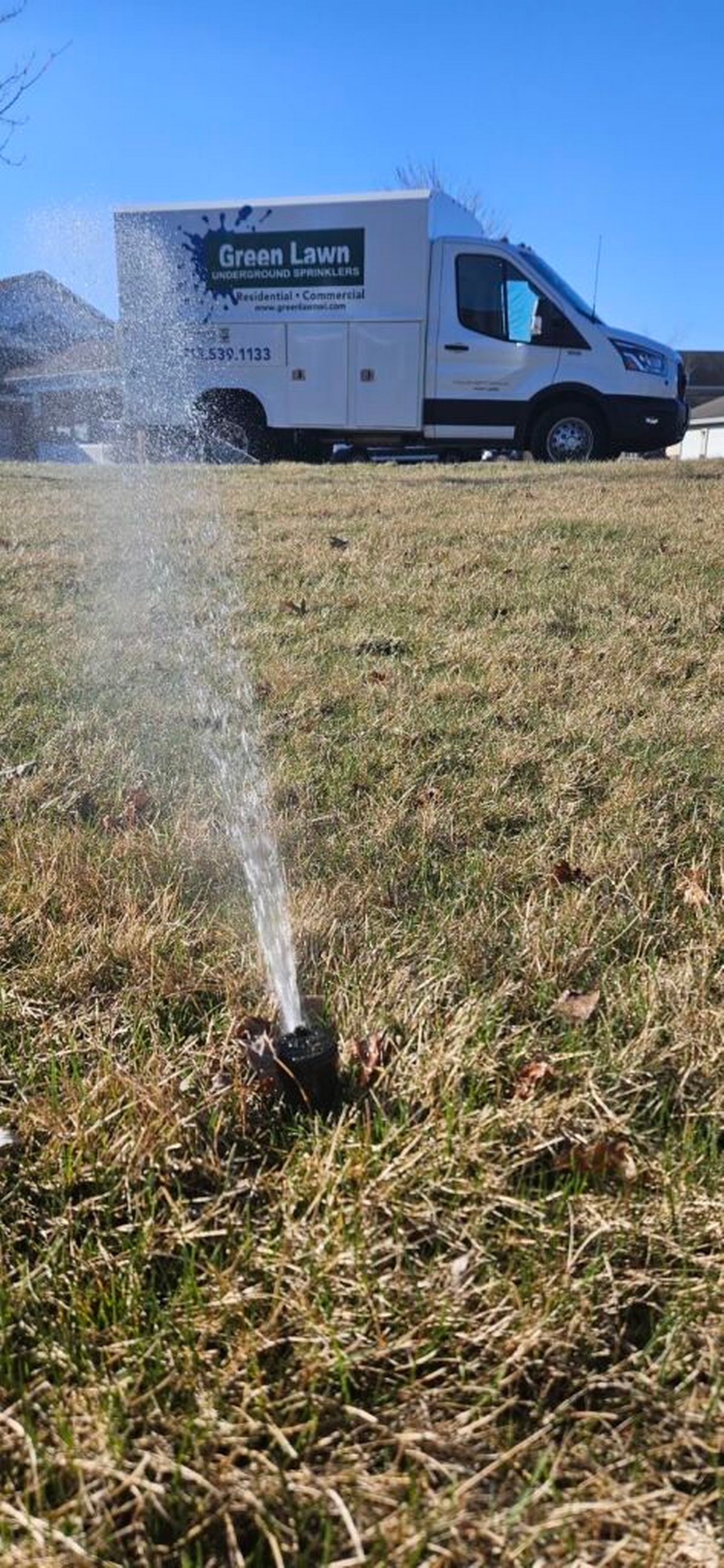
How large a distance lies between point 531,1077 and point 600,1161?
17cm

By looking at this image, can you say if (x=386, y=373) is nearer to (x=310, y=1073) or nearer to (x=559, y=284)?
(x=559, y=284)

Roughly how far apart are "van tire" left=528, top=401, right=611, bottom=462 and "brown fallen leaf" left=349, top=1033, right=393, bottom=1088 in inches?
526

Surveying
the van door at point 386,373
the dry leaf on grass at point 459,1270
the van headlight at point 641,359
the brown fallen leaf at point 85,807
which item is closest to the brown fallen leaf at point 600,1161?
the dry leaf on grass at point 459,1270

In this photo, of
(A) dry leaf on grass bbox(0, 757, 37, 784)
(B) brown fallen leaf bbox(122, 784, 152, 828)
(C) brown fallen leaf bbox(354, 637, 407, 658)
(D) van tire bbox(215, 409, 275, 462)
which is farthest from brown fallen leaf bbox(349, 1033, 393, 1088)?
(D) van tire bbox(215, 409, 275, 462)

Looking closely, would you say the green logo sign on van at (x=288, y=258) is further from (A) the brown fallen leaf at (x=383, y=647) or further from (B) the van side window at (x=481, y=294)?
(A) the brown fallen leaf at (x=383, y=647)

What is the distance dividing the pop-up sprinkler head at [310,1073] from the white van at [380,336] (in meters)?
12.5

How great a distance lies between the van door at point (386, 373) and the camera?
13969 millimetres

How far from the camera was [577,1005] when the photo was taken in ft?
5.32

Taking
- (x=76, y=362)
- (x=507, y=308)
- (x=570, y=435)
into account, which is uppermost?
(x=507, y=308)

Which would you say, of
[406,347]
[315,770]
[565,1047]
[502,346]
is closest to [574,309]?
[502,346]

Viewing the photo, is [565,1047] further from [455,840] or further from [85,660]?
[85,660]

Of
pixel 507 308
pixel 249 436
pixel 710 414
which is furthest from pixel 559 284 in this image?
pixel 710 414

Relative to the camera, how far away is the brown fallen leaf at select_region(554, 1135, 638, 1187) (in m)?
1.30

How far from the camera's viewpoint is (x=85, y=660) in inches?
146
